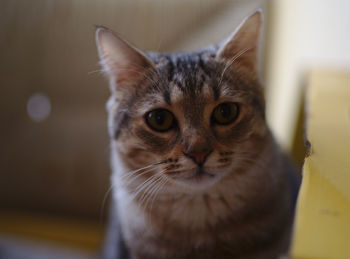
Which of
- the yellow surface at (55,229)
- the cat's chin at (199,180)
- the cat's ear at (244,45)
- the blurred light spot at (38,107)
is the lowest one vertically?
the yellow surface at (55,229)

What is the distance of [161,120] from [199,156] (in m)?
0.14

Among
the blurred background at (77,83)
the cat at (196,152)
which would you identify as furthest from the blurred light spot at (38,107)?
the cat at (196,152)

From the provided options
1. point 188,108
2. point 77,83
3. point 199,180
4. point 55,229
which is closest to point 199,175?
point 199,180

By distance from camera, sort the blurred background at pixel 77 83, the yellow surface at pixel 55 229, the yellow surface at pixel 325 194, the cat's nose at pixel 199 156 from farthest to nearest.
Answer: the yellow surface at pixel 55 229 < the blurred background at pixel 77 83 < the cat's nose at pixel 199 156 < the yellow surface at pixel 325 194

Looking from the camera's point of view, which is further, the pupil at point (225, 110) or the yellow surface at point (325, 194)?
the pupil at point (225, 110)

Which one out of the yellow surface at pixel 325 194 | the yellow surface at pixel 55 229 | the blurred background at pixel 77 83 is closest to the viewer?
the yellow surface at pixel 325 194

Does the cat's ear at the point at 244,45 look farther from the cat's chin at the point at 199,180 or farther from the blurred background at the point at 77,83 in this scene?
the blurred background at the point at 77,83

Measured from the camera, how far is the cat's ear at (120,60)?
71cm

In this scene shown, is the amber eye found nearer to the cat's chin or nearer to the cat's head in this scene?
the cat's head

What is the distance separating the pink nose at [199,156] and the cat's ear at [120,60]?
10.3 inches

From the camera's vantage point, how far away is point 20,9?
151 cm

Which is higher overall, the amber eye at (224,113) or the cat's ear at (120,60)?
the cat's ear at (120,60)

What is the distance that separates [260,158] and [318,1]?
3.79 feet

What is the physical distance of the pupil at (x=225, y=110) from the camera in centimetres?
72
